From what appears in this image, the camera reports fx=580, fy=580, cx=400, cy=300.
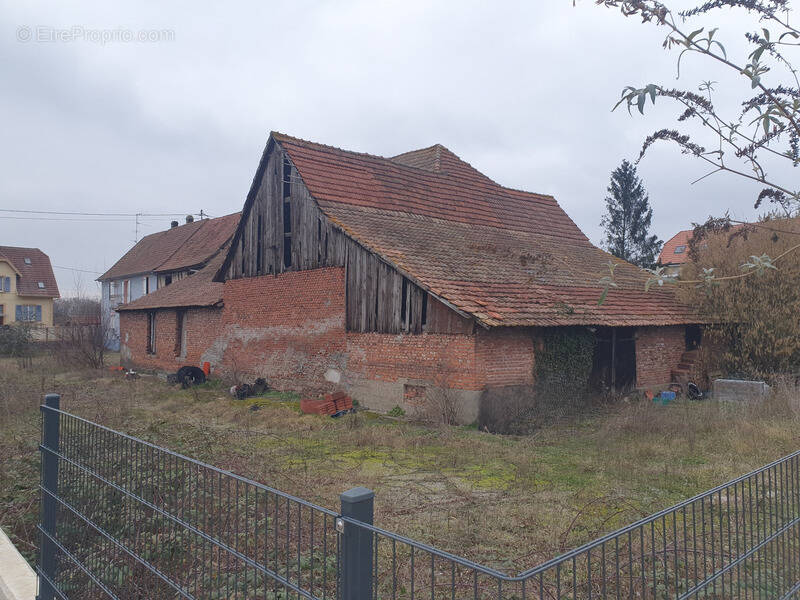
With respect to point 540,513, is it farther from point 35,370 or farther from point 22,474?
point 35,370

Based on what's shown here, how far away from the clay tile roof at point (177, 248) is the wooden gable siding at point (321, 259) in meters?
12.6

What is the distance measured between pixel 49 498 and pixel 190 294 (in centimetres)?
1995

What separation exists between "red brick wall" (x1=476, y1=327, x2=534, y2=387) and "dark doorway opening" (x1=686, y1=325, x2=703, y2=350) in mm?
8255

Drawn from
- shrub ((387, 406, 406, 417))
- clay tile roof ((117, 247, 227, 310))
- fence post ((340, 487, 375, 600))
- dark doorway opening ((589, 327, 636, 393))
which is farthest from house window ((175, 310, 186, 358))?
fence post ((340, 487, 375, 600))

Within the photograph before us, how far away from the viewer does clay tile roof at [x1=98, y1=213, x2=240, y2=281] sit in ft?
105

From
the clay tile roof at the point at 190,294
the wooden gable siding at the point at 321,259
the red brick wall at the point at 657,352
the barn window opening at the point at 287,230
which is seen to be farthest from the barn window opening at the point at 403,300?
the clay tile roof at the point at 190,294

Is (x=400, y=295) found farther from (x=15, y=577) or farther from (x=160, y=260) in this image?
(x=160, y=260)

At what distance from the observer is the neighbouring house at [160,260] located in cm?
3198

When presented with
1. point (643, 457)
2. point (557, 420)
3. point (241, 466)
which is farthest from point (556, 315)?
point (241, 466)

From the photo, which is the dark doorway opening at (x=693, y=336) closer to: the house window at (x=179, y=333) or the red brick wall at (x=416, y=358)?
the red brick wall at (x=416, y=358)

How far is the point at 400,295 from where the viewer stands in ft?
44.3

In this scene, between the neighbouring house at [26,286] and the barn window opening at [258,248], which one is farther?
the neighbouring house at [26,286]

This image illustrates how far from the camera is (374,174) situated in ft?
62.3

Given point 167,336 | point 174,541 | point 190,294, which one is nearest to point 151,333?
point 167,336
